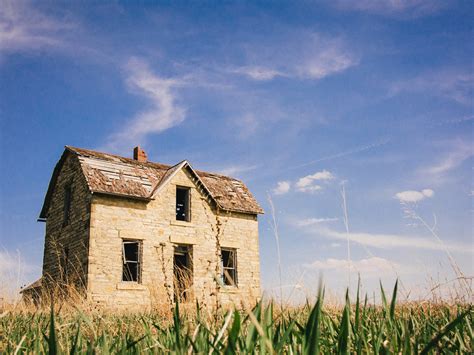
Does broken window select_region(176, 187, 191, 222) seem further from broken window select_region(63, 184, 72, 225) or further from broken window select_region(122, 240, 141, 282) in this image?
broken window select_region(63, 184, 72, 225)

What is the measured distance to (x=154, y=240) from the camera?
17109 mm

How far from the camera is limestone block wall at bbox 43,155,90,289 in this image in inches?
622

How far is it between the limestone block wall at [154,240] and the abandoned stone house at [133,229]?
1.4 inches

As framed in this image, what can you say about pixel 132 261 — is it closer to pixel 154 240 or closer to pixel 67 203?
pixel 154 240

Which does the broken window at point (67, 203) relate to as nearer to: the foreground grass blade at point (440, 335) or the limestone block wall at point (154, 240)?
the limestone block wall at point (154, 240)

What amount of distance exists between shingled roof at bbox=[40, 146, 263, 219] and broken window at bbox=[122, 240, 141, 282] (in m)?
2.20

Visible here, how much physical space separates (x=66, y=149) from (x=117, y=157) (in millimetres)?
2260

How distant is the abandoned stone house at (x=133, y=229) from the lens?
15477 mm

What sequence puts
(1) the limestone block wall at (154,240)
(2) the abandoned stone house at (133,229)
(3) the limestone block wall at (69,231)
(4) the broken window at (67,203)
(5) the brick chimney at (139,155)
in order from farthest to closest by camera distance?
(5) the brick chimney at (139,155) → (4) the broken window at (67,203) → (3) the limestone block wall at (69,231) → (2) the abandoned stone house at (133,229) → (1) the limestone block wall at (154,240)

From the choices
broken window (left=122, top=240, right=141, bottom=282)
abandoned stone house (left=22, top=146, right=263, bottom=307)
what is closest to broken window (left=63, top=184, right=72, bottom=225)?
abandoned stone house (left=22, top=146, right=263, bottom=307)

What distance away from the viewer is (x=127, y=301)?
602 inches

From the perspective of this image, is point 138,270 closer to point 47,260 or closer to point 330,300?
point 47,260

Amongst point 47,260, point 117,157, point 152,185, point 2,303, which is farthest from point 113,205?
point 2,303

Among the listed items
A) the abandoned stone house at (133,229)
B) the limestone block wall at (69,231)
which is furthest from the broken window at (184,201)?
the limestone block wall at (69,231)
